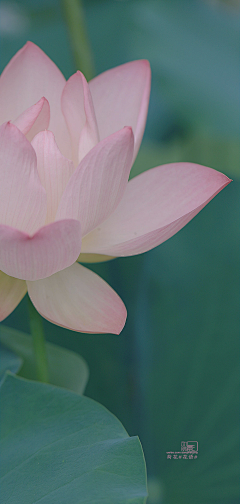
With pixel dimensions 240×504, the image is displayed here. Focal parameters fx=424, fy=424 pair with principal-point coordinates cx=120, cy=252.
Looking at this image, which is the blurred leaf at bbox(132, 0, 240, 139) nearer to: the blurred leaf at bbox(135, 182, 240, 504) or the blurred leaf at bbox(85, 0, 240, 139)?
the blurred leaf at bbox(85, 0, 240, 139)

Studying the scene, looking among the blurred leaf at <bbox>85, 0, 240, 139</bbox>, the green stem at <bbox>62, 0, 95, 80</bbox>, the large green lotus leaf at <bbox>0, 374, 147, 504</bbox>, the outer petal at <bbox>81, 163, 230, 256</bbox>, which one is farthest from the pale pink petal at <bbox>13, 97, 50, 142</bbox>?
the blurred leaf at <bbox>85, 0, 240, 139</bbox>

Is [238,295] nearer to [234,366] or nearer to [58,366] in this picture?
[234,366]

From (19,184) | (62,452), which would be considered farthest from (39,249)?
(62,452)

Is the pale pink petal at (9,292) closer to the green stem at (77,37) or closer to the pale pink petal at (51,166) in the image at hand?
the pale pink petal at (51,166)

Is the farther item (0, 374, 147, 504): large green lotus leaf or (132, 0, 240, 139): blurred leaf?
(132, 0, 240, 139): blurred leaf

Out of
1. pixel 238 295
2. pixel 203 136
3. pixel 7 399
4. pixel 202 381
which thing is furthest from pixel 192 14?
pixel 7 399
